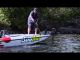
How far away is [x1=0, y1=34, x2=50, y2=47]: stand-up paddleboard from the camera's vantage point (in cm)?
690

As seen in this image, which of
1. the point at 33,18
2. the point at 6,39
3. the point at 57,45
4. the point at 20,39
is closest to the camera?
the point at 33,18

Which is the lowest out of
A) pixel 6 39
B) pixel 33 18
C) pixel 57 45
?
pixel 57 45

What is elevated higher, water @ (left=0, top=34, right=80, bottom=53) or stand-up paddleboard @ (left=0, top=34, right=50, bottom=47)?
stand-up paddleboard @ (left=0, top=34, right=50, bottom=47)

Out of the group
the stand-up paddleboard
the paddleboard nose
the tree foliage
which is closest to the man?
the tree foliage

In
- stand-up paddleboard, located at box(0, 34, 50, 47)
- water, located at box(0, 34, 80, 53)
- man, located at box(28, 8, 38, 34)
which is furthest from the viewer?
water, located at box(0, 34, 80, 53)

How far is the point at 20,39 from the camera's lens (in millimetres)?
6906

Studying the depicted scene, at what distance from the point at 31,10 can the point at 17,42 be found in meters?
1.01

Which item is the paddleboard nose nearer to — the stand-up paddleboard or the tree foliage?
the stand-up paddleboard

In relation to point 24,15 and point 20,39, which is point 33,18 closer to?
point 20,39

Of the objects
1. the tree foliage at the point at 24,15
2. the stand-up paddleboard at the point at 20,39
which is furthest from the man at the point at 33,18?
the stand-up paddleboard at the point at 20,39

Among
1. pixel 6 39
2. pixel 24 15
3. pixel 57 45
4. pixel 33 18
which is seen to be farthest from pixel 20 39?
pixel 57 45

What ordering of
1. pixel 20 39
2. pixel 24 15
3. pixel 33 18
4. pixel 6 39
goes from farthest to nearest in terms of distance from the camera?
pixel 24 15 → pixel 6 39 → pixel 20 39 → pixel 33 18

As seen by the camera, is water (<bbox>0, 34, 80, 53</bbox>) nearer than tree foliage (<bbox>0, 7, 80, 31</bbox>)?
No
